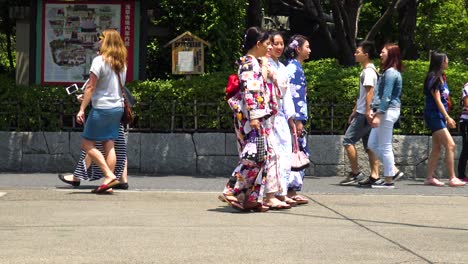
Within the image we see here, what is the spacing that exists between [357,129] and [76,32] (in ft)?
14.7

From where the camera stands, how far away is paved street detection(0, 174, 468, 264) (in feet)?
21.3

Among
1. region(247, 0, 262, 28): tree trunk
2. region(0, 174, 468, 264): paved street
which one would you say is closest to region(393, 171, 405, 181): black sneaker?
region(0, 174, 468, 264): paved street

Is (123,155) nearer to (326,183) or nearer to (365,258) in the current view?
(326,183)

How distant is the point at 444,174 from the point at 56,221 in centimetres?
620

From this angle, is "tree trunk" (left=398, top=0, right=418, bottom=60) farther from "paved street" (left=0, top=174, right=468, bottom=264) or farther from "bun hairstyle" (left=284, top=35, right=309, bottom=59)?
"bun hairstyle" (left=284, top=35, right=309, bottom=59)

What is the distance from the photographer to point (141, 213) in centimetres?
859

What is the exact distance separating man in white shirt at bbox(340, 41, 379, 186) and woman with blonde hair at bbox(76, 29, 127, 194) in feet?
9.40

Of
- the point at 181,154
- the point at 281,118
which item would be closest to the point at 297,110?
the point at 281,118

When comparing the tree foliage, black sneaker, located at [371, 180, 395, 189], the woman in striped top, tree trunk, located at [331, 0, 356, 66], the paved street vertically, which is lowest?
the paved street

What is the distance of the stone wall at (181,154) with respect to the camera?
12516mm

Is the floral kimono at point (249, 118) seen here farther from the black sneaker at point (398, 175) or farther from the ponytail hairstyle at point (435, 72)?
the ponytail hairstyle at point (435, 72)

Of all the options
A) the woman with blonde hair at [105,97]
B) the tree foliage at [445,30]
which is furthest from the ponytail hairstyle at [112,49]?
the tree foliage at [445,30]

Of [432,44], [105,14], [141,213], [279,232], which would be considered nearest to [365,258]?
[279,232]

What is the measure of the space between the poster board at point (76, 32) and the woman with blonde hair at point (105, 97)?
3502mm
